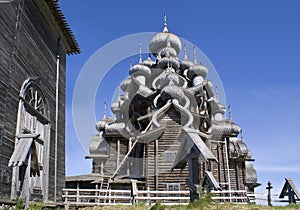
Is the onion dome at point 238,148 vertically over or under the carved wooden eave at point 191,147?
over

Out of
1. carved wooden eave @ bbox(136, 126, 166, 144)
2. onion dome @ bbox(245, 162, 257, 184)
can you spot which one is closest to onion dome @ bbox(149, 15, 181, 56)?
onion dome @ bbox(245, 162, 257, 184)

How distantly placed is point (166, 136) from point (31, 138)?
46.4ft

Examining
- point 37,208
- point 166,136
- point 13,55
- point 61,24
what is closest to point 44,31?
point 61,24

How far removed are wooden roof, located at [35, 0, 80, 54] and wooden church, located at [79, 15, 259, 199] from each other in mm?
6767

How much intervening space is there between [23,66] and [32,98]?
50.1 inches

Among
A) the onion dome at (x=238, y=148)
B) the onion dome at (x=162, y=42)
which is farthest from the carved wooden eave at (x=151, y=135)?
the onion dome at (x=162, y=42)

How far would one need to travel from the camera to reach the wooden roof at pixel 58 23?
12.2m

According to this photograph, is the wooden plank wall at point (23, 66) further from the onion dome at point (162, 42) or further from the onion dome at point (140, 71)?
the onion dome at point (162, 42)

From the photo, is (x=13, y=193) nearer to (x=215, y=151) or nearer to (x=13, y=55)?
(x=13, y=55)

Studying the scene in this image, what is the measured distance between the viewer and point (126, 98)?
28172 millimetres

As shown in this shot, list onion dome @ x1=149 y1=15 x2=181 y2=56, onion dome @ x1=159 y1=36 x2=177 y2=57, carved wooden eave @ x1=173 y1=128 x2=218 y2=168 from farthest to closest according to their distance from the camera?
onion dome @ x1=149 y1=15 x2=181 y2=56 < onion dome @ x1=159 y1=36 x2=177 y2=57 < carved wooden eave @ x1=173 y1=128 x2=218 y2=168

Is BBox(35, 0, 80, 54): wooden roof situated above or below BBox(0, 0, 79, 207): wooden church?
above

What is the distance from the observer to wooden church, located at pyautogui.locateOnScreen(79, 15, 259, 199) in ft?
65.8

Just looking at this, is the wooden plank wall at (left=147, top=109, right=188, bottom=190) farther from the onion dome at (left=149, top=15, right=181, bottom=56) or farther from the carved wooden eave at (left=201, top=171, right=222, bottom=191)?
the onion dome at (left=149, top=15, right=181, bottom=56)
